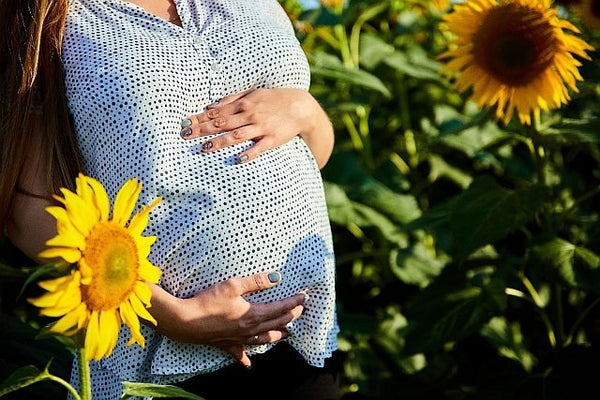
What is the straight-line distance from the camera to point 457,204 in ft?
8.49

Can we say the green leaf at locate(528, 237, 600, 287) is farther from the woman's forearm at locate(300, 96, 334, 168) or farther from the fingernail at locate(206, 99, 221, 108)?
the fingernail at locate(206, 99, 221, 108)

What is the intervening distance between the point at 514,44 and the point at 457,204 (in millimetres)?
428

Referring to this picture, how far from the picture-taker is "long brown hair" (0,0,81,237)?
1777 mm

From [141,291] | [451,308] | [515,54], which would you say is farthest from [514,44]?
[141,291]

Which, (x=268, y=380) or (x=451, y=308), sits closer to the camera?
(x=268, y=380)

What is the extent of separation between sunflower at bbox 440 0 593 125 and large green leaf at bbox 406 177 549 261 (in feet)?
0.62

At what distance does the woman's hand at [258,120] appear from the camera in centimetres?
188

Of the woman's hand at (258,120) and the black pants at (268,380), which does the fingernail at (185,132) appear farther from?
the black pants at (268,380)

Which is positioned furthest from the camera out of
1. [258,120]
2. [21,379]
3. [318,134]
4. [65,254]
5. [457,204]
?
[457,204]

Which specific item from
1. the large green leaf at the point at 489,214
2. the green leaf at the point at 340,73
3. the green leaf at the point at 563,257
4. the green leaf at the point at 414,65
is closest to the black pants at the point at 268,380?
the large green leaf at the point at 489,214

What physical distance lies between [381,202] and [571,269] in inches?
32.3

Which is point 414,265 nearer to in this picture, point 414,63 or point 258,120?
point 414,63

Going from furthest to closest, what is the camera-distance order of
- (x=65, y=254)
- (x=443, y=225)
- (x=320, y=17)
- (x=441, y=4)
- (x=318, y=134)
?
(x=441, y=4), (x=320, y=17), (x=443, y=225), (x=318, y=134), (x=65, y=254)

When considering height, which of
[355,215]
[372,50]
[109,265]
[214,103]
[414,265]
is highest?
[109,265]
